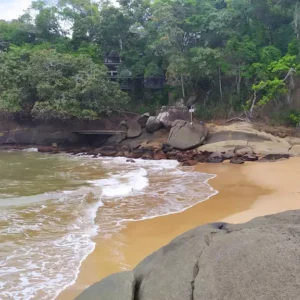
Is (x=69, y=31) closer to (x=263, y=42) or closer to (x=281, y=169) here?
(x=263, y=42)

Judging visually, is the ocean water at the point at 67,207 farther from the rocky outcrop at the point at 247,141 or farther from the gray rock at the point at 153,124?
the gray rock at the point at 153,124

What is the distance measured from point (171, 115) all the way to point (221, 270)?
2258cm

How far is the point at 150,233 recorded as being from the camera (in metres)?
8.56

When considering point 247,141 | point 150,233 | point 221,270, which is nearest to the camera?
point 221,270

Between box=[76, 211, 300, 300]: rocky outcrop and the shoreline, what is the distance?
257 centimetres

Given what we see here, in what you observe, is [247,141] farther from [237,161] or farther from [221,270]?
[221,270]

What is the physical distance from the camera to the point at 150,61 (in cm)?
2955

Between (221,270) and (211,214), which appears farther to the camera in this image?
(211,214)

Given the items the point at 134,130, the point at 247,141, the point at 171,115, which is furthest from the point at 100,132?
the point at 247,141

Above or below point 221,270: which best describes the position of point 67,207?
below

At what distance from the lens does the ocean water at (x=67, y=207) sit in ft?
21.6

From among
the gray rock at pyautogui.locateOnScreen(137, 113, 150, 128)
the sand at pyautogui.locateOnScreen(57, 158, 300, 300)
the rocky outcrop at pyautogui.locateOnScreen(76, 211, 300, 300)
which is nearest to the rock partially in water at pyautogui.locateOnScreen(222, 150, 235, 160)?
the sand at pyautogui.locateOnScreen(57, 158, 300, 300)

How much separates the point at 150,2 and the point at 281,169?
2117 centimetres

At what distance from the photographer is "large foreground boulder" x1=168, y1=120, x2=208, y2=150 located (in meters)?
23.2
